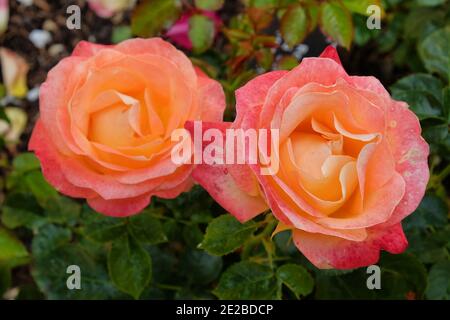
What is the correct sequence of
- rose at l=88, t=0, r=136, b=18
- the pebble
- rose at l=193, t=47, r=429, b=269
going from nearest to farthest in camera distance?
rose at l=193, t=47, r=429, b=269 → rose at l=88, t=0, r=136, b=18 → the pebble

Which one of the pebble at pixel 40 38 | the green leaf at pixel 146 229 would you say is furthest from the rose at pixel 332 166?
the pebble at pixel 40 38

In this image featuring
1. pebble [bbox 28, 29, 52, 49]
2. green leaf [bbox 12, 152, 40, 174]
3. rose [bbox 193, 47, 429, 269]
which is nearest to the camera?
rose [bbox 193, 47, 429, 269]

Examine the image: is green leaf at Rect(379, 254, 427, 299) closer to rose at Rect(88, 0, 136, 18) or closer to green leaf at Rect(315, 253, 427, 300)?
green leaf at Rect(315, 253, 427, 300)

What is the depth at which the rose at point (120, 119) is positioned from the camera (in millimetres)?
602

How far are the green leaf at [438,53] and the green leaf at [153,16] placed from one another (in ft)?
1.12

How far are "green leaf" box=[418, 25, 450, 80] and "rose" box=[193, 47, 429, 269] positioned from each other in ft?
1.03

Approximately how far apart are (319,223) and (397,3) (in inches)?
33.7

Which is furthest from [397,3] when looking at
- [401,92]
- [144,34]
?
[144,34]

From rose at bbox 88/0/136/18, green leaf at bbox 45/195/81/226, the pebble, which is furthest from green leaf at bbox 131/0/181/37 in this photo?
the pebble

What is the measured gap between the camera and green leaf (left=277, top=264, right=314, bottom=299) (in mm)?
735

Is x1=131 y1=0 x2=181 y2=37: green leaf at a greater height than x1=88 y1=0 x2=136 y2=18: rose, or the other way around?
x1=131 y1=0 x2=181 y2=37: green leaf

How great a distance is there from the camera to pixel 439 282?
79 cm

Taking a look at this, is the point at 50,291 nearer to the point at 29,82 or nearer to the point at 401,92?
the point at 401,92

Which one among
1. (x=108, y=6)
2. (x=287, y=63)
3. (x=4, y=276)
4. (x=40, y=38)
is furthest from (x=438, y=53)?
(x=40, y=38)
